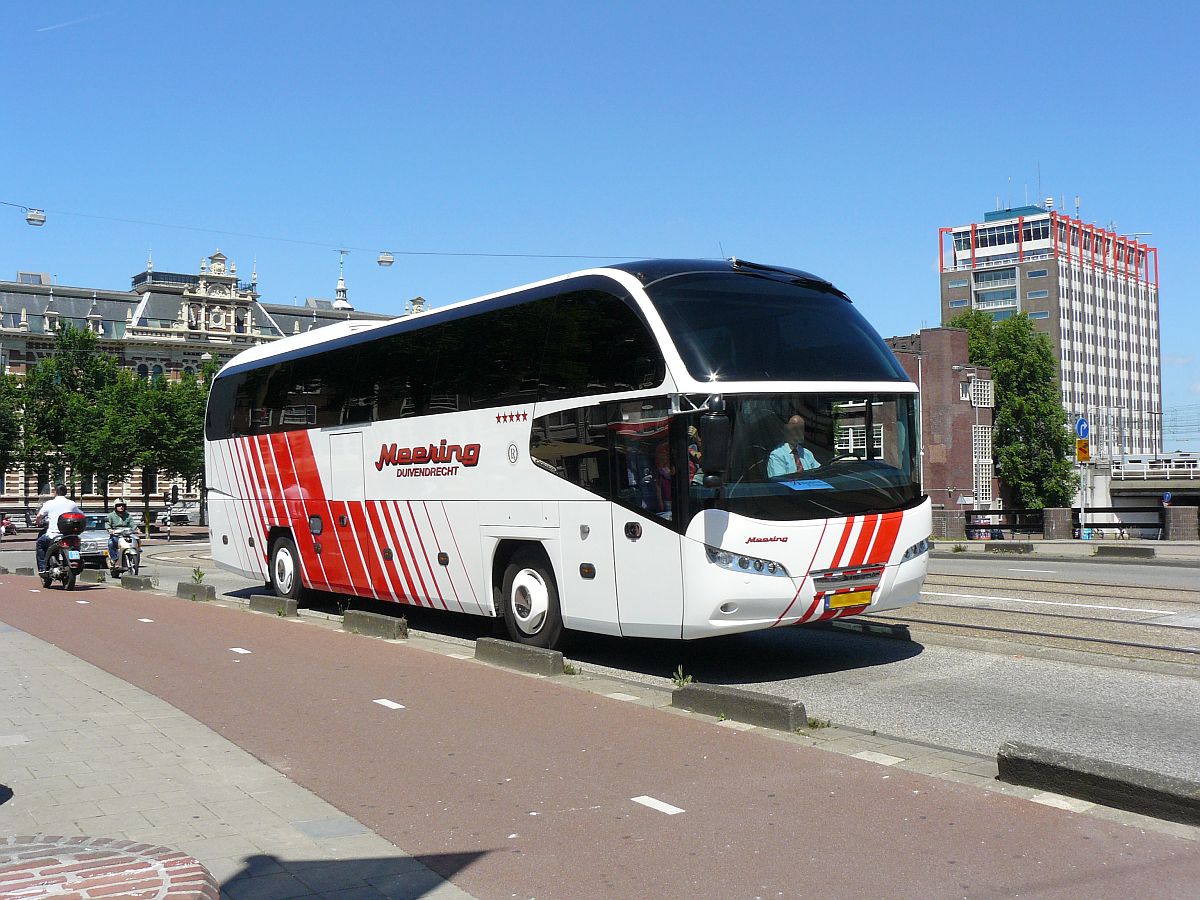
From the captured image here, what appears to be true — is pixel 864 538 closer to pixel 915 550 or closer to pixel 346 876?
pixel 915 550

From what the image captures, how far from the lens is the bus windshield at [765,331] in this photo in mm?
9414

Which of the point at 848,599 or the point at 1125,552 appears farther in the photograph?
the point at 1125,552

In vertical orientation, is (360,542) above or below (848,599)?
above

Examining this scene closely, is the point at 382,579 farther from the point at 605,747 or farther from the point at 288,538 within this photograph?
the point at 605,747

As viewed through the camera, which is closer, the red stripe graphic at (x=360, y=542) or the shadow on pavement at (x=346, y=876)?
the shadow on pavement at (x=346, y=876)

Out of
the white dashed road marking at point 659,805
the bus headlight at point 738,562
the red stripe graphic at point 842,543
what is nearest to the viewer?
the white dashed road marking at point 659,805

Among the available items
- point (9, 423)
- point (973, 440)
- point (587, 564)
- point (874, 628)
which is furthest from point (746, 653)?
point (9, 423)

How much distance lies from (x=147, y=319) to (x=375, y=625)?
86373 millimetres

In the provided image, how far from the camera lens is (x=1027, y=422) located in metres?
79.2

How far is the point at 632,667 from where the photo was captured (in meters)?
10.8

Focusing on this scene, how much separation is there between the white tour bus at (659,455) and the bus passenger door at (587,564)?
20 mm

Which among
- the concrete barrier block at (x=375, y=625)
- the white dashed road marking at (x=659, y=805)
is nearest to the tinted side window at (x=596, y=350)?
the concrete barrier block at (x=375, y=625)

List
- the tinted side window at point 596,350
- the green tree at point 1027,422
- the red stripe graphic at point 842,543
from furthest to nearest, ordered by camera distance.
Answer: the green tree at point 1027,422 → the tinted side window at point 596,350 → the red stripe graphic at point 842,543

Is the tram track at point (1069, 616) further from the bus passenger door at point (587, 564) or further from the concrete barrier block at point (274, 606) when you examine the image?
the concrete barrier block at point (274, 606)
